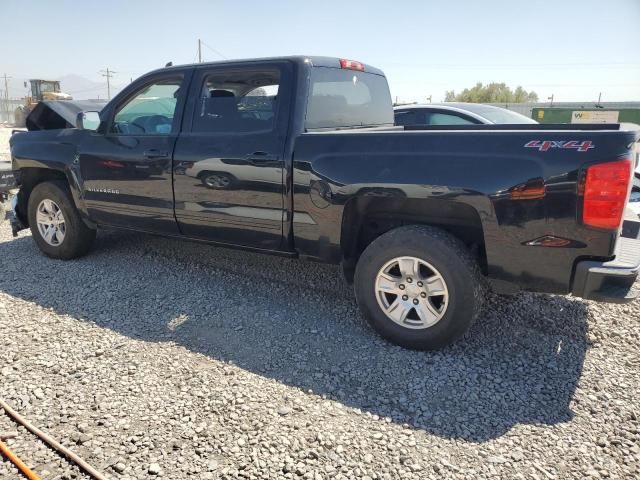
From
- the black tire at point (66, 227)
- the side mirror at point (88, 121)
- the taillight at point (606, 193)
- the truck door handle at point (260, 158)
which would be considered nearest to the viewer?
the taillight at point (606, 193)

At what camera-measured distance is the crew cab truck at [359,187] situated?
2.82 m

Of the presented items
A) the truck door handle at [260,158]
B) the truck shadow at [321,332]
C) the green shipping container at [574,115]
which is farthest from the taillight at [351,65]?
the green shipping container at [574,115]

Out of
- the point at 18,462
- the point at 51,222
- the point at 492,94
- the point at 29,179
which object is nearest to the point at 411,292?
the point at 18,462

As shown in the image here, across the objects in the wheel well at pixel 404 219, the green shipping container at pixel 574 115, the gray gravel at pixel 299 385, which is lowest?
the gray gravel at pixel 299 385

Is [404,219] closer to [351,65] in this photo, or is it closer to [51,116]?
[351,65]

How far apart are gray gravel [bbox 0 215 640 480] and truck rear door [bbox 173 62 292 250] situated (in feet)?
2.24

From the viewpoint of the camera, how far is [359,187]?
333cm

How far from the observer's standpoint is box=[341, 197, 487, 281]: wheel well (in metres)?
3.33

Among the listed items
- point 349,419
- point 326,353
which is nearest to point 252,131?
point 326,353

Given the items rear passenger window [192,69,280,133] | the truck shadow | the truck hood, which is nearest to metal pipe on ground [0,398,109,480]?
the truck shadow

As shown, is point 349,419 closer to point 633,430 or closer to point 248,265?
point 633,430

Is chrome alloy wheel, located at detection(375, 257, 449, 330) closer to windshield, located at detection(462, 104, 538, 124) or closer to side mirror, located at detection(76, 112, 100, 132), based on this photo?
side mirror, located at detection(76, 112, 100, 132)

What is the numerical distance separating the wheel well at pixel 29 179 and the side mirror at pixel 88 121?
2.62 ft

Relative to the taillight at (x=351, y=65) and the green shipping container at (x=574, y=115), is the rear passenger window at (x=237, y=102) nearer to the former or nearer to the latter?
the taillight at (x=351, y=65)
